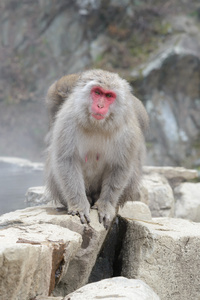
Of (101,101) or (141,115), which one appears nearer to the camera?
(101,101)

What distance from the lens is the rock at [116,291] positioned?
6.51ft

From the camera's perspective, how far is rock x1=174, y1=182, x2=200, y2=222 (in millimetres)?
5039

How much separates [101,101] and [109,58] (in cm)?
918

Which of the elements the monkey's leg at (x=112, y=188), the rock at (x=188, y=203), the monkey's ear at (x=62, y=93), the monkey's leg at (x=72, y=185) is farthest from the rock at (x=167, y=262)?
the rock at (x=188, y=203)

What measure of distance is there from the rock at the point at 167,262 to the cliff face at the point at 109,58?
8.34 meters

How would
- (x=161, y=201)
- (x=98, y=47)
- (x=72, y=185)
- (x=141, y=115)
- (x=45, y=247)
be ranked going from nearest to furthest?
(x=45, y=247) → (x=72, y=185) → (x=141, y=115) → (x=161, y=201) → (x=98, y=47)

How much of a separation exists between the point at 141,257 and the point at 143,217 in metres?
0.88

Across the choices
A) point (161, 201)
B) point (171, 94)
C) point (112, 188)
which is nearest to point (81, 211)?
point (112, 188)

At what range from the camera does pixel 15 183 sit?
585 cm

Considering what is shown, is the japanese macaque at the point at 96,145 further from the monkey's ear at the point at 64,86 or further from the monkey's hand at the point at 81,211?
the monkey's ear at the point at 64,86

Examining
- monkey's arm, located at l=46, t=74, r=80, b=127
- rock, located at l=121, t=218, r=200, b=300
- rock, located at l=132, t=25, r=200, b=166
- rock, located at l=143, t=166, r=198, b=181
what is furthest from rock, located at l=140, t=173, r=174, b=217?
rock, located at l=132, t=25, r=200, b=166

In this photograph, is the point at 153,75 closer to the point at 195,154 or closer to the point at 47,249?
the point at 195,154

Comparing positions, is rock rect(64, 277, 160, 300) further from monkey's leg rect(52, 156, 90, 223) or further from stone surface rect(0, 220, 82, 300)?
monkey's leg rect(52, 156, 90, 223)

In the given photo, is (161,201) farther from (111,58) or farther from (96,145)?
(111,58)
